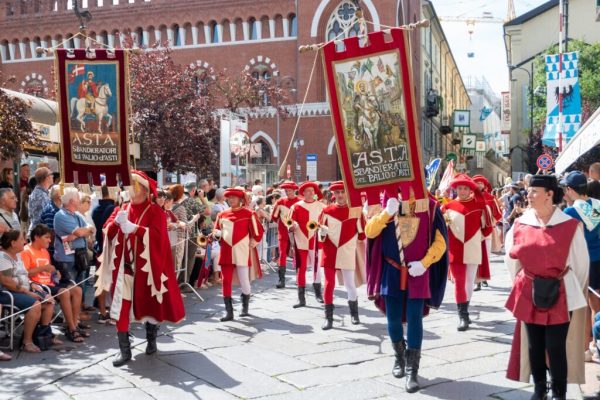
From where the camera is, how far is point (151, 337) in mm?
7254

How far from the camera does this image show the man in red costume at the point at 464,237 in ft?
28.3

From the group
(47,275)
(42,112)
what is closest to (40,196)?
(47,275)

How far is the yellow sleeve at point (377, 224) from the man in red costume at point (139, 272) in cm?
223

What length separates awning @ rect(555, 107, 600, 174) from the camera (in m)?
5.44

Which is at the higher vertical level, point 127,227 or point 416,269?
point 127,227

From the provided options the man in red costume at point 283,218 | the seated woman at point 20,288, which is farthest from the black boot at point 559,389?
the man in red costume at point 283,218

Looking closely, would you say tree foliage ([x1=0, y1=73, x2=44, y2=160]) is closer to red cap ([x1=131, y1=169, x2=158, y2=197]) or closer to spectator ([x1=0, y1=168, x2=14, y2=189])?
spectator ([x1=0, y1=168, x2=14, y2=189])

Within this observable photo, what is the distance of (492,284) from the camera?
12.8m

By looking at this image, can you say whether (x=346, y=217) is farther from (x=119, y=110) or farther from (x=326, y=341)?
(x=119, y=110)

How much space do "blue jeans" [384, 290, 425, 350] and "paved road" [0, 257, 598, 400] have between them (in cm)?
40

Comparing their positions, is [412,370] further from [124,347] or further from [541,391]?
[124,347]

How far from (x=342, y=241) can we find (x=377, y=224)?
309cm

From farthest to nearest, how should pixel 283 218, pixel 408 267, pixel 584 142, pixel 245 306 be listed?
pixel 283 218 < pixel 245 306 < pixel 408 267 < pixel 584 142

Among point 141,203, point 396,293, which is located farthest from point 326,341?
point 141,203
